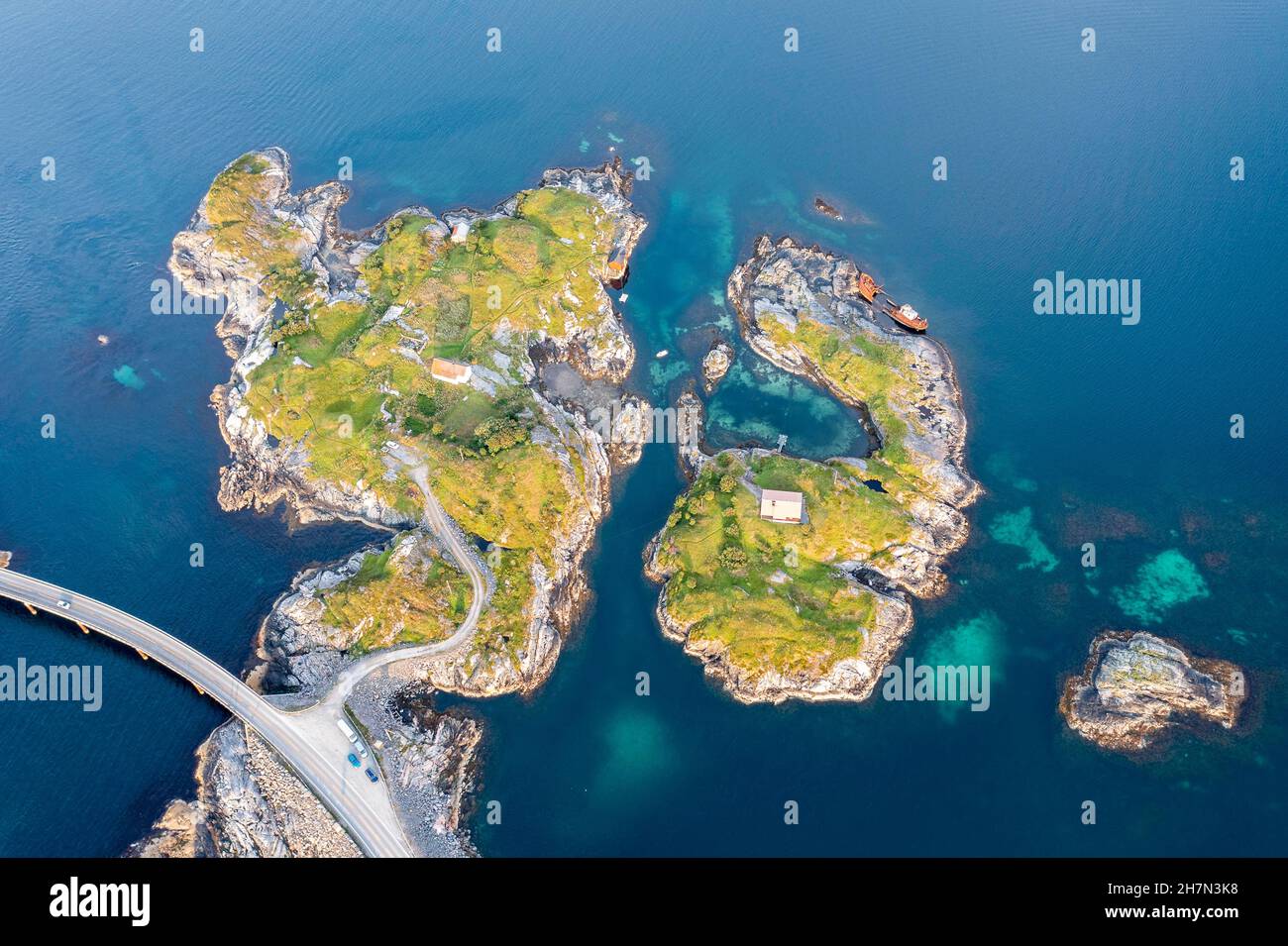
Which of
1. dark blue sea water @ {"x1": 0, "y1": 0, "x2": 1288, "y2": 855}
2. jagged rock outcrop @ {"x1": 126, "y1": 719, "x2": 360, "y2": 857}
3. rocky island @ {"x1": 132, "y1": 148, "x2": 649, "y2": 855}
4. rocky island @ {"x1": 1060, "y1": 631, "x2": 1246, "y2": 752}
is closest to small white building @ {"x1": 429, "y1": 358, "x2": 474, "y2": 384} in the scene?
rocky island @ {"x1": 132, "y1": 148, "x2": 649, "y2": 855}

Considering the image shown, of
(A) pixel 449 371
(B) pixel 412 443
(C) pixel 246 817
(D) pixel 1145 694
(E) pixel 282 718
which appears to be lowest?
(C) pixel 246 817

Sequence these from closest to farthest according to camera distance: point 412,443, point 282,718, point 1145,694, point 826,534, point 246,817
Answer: point 246,817
point 282,718
point 1145,694
point 826,534
point 412,443

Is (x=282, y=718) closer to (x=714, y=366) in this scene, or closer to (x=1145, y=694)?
(x=714, y=366)

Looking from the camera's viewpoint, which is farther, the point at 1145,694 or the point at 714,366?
the point at 714,366

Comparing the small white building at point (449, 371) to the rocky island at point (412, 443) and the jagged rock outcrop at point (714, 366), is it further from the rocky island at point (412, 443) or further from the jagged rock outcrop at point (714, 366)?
the jagged rock outcrop at point (714, 366)

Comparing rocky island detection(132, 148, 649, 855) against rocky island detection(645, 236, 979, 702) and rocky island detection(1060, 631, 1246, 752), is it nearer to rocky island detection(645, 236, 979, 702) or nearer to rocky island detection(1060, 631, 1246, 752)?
rocky island detection(645, 236, 979, 702)

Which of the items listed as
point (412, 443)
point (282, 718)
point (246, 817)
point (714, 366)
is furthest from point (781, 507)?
point (246, 817)
